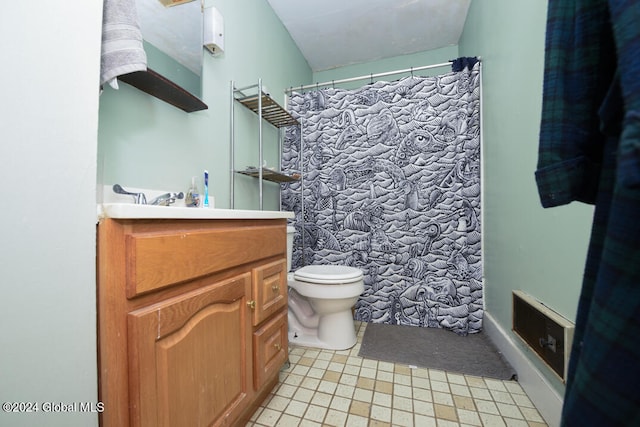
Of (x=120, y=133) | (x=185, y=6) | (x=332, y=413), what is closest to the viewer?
(x=120, y=133)

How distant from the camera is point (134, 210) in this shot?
557 millimetres

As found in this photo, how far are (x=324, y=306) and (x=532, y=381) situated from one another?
957 millimetres

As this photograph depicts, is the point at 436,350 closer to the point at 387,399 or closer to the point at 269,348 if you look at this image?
the point at 387,399

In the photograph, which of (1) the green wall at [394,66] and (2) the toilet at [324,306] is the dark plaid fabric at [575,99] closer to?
(2) the toilet at [324,306]

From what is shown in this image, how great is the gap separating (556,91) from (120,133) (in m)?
1.15

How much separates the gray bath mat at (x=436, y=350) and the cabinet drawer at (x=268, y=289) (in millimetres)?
675

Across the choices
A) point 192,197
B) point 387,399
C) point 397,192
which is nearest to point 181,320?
point 192,197

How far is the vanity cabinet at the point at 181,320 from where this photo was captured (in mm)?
549

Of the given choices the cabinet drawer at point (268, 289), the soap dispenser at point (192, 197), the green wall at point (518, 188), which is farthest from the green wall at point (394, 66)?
the cabinet drawer at point (268, 289)

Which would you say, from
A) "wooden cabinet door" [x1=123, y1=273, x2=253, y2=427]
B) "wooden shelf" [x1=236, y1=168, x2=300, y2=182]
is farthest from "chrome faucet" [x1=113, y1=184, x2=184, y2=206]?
"wooden shelf" [x1=236, y1=168, x2=300, y2=182]

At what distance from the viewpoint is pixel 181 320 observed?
66cm

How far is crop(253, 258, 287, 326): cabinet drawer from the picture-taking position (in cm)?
97

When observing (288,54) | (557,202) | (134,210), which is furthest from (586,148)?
(288,54)

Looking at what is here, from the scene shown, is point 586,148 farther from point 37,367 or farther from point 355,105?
point 355,105
